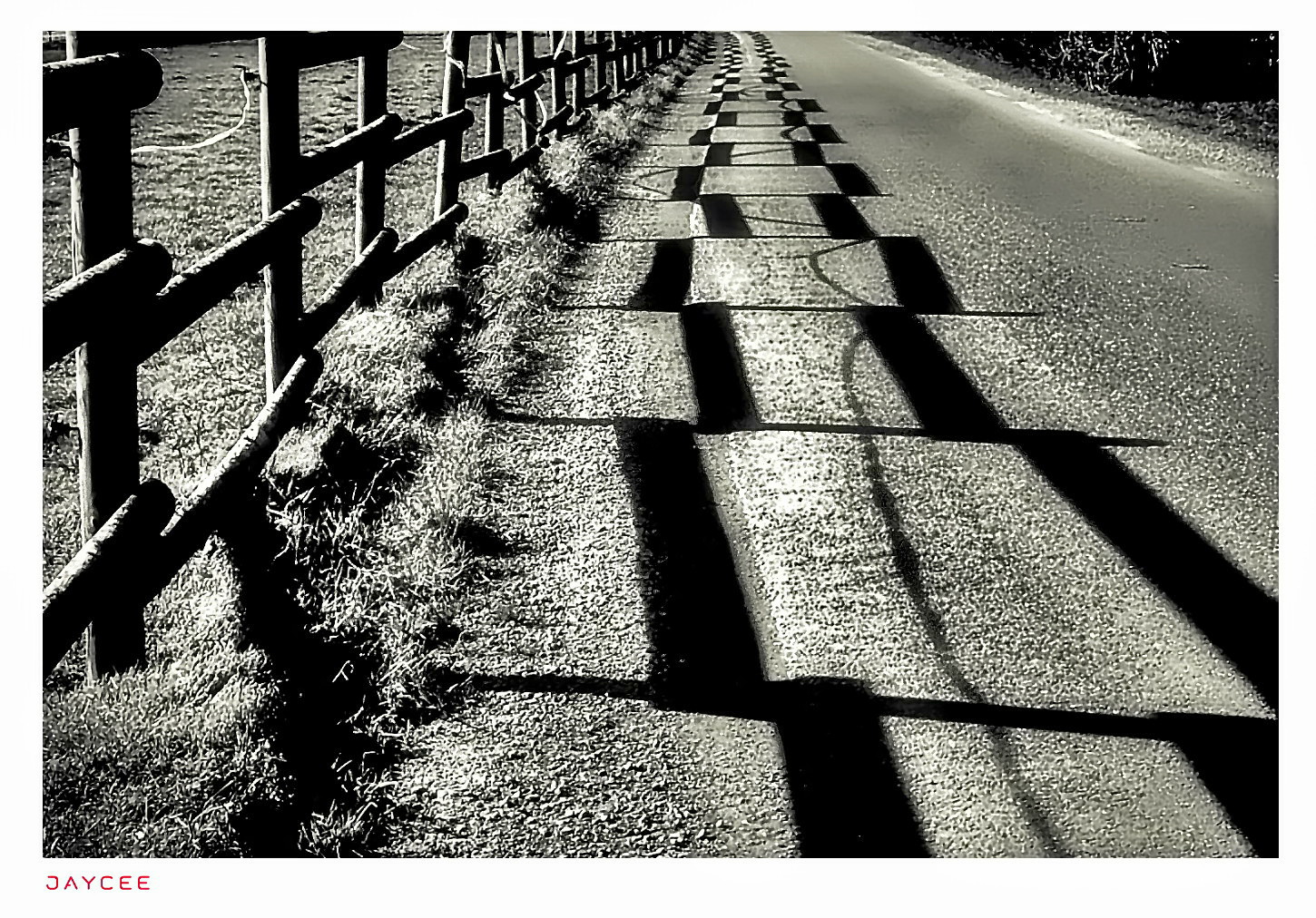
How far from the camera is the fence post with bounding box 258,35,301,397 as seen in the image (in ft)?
11.5

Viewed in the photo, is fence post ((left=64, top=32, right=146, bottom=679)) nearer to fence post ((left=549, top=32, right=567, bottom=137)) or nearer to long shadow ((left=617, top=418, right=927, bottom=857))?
long shadow ((left=617, top=418, right=927, bottom=857))

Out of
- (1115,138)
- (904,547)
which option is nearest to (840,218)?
(1115,138)

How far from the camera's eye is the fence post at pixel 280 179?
11.5 feet

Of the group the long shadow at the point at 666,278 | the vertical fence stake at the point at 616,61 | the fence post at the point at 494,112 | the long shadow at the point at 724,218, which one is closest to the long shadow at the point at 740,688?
the long shadow at the point at 666,278

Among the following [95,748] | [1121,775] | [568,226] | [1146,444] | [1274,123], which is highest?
[1274,123]

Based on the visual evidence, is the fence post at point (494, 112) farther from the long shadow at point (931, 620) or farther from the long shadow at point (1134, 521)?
the long shadow at point (931, 620)

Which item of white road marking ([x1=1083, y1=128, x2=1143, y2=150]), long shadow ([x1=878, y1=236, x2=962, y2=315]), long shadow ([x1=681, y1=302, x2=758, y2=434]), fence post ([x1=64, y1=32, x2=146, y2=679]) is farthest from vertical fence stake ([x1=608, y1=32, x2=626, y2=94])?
fence post ([x1=64, y1=32, x2=146, y2=679])

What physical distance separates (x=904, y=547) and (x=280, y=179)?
1995mm

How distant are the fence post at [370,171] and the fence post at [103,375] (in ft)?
7.63

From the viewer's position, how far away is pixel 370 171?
4734 millimetres

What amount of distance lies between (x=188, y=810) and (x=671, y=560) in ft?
4.69

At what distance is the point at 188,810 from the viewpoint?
2.16m

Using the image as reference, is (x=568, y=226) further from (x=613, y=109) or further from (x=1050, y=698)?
(x=613, y=109)
